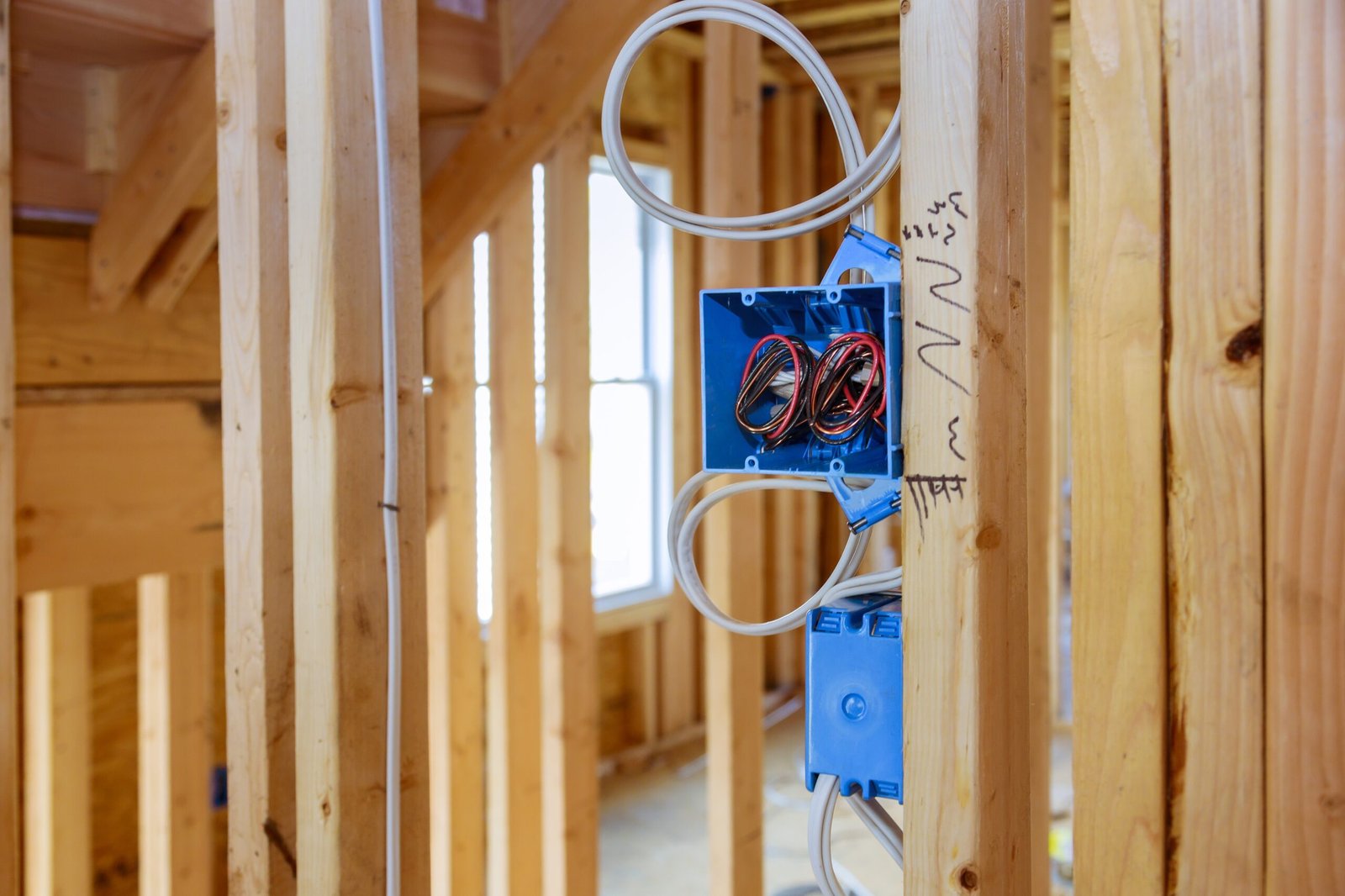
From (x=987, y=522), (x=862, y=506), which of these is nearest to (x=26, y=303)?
(x=862, y=506)

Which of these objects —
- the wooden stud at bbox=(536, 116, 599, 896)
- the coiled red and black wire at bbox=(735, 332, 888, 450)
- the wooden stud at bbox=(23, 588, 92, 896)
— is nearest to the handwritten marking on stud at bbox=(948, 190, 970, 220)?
the coiled red and black wire at bbox=(735, 332, 888, 450)

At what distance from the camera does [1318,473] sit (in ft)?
2.01

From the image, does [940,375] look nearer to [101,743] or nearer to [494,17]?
[494,17]

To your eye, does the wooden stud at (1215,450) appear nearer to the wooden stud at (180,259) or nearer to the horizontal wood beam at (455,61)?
the horizontal wood beam at (455,61)

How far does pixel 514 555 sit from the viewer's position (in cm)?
217

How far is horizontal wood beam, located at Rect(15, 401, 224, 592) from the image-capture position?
74.1 inches

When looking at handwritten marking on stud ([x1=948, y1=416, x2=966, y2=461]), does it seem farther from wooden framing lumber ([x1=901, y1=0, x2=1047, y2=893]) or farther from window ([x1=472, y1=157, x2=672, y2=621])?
window ([x1=472, y1=157, x2=672, y2=621])

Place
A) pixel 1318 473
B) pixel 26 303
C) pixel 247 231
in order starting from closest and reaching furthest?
pixel 1318 473 → pixel 247 231 → pixel 26 303

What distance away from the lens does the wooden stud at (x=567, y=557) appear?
2.13 m

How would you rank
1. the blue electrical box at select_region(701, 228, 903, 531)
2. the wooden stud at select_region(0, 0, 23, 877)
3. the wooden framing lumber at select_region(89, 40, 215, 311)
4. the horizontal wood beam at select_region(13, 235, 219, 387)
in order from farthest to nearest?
1. the horizontal wood beam at select_region(13, 235, 219, 387)
2. the wooden framing lumber at select_region(89, 40, 215, 311)
3. the wooden stud at select_region(0, 0, 23, 877)
4. the blue electrical box at select_region(701, 228, 903, 531)

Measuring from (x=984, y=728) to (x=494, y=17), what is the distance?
149cm

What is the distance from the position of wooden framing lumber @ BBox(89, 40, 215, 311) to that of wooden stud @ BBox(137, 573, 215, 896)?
567 millimetres

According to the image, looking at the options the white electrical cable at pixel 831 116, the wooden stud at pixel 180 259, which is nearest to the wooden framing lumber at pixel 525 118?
the wooden stud at pixel 180 259

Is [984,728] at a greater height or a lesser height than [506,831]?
greater
